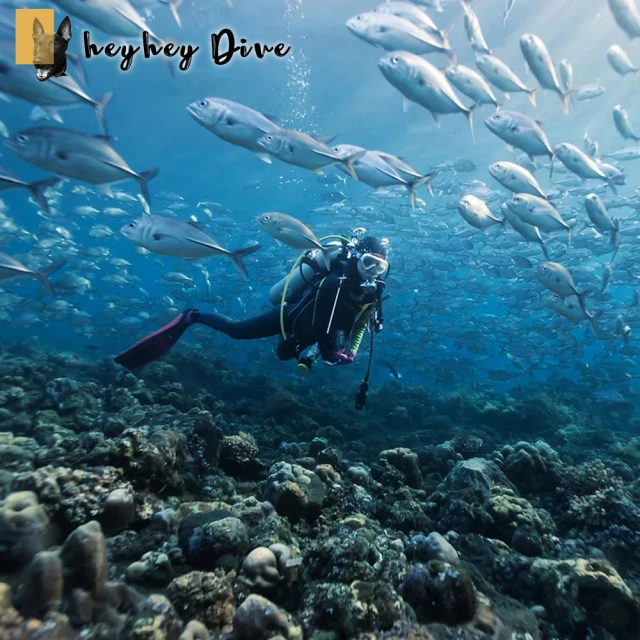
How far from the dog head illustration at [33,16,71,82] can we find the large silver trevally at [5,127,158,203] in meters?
0.94

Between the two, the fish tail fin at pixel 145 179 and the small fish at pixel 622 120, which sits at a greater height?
the small fish at pixel 622 120

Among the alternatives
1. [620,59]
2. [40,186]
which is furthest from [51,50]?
[620,59]

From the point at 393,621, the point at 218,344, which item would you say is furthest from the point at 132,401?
the point at 218,344

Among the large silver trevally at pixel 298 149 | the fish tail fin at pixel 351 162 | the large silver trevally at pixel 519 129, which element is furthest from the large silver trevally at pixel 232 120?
the large silver trevally at pixel 519 129

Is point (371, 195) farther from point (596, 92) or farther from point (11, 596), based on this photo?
point (11, 596)

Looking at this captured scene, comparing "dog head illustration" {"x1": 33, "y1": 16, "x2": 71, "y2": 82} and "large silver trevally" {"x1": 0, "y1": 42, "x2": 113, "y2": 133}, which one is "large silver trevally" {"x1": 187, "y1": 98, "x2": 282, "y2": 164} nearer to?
"large silver trevally" {"x1": 0, "y1": 42, "x2": 113, "y2": 133}

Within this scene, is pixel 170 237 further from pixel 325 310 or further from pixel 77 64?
pixel 77 64

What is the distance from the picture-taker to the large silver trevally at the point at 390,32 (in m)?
4.95

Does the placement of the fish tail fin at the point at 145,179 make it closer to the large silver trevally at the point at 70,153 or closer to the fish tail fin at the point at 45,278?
the large silver trevally at the point at 70,153

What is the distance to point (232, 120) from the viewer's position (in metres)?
4.07

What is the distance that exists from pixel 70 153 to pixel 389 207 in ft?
58.1

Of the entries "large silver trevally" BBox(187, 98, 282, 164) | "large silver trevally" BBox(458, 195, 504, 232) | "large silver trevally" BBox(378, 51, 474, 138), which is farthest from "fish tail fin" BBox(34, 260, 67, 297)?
"large silver trevally" BBox(458, 195, 504, 232)

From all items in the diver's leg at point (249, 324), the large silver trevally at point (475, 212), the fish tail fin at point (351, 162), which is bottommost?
the diver's leg at point (249, 324)

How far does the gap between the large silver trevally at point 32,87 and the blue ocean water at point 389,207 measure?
11.1 m
